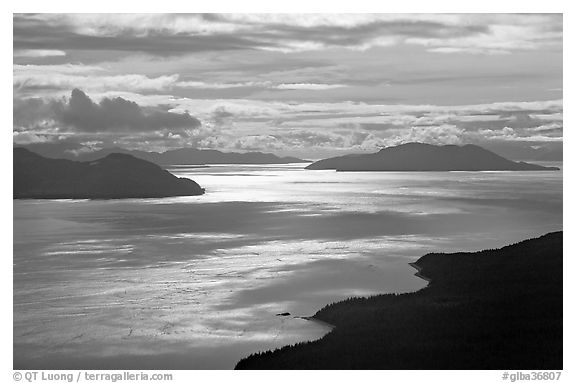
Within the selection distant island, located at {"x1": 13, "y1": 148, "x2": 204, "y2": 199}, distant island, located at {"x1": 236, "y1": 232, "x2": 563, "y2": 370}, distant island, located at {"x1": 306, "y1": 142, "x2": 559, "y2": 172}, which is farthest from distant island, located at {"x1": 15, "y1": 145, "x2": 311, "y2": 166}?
distant island, located at {"x1": 236, "y1": 232, "x2": 563, "y2": 370}

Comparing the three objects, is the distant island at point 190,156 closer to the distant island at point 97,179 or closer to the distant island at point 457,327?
the distant island at point 97,179

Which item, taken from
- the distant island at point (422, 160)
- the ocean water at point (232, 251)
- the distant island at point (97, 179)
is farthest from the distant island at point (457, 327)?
the distant island at point (97, 179)

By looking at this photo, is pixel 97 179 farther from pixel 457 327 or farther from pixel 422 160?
pixel 457 327

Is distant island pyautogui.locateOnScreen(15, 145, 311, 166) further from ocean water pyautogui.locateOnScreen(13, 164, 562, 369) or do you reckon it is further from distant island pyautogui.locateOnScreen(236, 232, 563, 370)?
distant island pyautogui.locateOnScreen(236, 232, 563, 370)

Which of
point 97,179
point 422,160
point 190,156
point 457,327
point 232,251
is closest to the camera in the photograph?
point 457,327

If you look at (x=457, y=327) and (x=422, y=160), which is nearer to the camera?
(x=457, y=327)

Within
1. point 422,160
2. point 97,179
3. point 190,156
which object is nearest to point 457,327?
point 422,160
